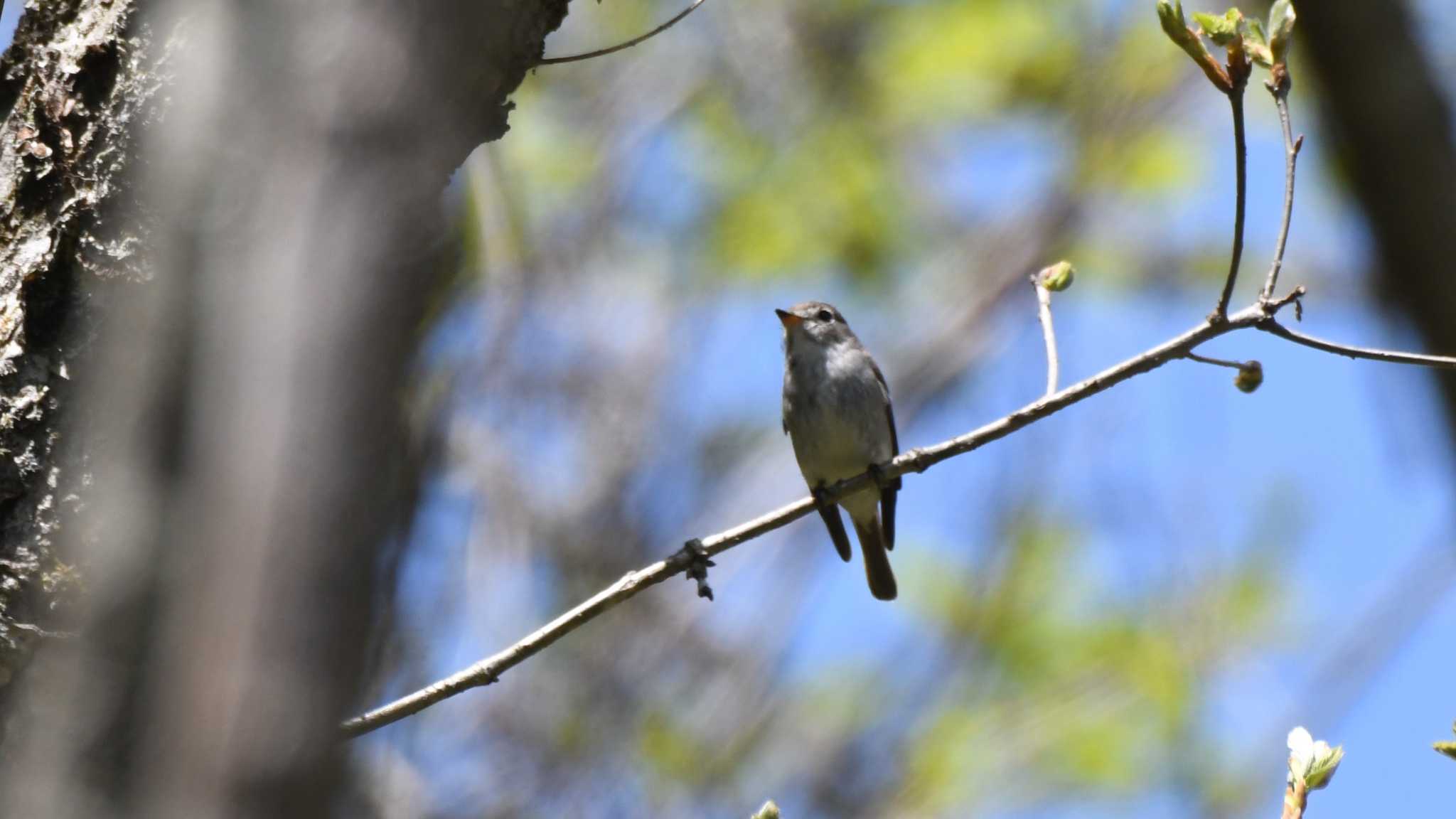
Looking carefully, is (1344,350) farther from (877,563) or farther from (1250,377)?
(877,563)

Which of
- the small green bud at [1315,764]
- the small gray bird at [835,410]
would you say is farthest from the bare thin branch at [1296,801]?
the small gray bird at [835,410]

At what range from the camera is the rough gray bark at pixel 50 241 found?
214 cm

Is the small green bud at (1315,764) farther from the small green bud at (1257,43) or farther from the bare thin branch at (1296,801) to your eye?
the small green bud at (1257,43)

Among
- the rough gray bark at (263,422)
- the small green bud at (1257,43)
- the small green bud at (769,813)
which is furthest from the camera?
the small green bud at (1257,43)

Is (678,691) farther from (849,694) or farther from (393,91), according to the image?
(393,91)

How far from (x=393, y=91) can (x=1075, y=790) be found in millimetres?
7259

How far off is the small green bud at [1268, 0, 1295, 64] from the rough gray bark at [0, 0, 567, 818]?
5.94 feet

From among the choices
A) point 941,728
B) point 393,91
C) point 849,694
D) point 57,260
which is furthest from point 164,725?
point 941,728

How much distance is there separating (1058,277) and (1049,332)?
17cm

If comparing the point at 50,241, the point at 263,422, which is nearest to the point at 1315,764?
the point at 263,422

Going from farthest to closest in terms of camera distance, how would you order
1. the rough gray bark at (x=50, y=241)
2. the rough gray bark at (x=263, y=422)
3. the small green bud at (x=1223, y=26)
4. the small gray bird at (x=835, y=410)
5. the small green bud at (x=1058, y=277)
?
the small gray bird at (x=835, y=410), the small green bud at (x=1058, y=277), the small green bud at (x=1223, y=26), the rough gray bark at (x=50, y=241), the rough gray bark at (x=263, y=422)

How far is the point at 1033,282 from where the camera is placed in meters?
3.36

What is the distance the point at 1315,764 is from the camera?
2.47 metres

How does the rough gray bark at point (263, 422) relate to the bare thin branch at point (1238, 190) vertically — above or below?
below
